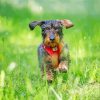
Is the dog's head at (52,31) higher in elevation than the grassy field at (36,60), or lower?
higher

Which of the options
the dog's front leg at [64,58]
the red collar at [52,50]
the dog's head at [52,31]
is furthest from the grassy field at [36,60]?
the dog's head at [52,31]

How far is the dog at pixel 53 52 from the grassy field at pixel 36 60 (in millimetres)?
91

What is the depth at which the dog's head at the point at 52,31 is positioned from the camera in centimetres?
546

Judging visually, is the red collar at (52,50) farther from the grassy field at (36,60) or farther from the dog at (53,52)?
the grassy field at (36,60)

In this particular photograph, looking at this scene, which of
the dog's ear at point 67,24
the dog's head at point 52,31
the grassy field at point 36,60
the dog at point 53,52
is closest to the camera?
the grassy field at point 36,60

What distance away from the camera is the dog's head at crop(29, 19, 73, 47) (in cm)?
546

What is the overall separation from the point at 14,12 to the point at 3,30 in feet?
1.58

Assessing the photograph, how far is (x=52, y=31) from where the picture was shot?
557 centimetres

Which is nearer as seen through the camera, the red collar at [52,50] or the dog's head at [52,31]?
the dog's head at [52,31]

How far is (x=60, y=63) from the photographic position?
18.7ft

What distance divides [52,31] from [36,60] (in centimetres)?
115

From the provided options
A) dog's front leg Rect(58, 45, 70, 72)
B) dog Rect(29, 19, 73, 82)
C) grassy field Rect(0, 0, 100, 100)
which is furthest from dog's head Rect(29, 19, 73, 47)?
grassy field Rect(0, 0, 100, 100)

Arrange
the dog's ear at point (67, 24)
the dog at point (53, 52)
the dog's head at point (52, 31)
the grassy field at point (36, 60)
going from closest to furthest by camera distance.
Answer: the grassy field at point (36, 60)
the dog's head at point (52, 31)
the dog at point (53, 52)
the dog's ear at point (67, 24)

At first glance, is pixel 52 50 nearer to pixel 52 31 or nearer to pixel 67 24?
pixel 52 31
